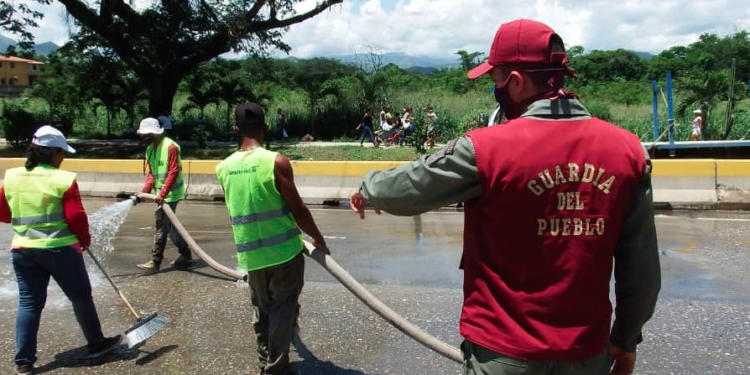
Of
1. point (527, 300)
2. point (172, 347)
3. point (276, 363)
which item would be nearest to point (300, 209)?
point (276, 363)

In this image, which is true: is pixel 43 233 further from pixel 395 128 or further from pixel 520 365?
pixel 395 128

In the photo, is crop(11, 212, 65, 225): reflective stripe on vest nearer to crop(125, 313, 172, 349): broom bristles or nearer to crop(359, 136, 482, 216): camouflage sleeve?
crop(125, 313, 172, 349): broom bristles

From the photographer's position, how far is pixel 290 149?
21750mm

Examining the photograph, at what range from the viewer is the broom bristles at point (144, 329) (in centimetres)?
449

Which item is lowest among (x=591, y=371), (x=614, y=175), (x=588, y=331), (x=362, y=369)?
(x=362, y=369)

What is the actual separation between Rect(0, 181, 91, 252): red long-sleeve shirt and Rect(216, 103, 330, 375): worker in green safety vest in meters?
1.12

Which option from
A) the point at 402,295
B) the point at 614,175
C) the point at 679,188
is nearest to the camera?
the point at 614,175

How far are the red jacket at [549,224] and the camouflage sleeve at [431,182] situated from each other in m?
0.04

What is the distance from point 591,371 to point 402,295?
13.0 ft

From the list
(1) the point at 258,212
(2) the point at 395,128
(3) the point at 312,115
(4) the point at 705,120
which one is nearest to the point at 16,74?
(3) the point at 312,115

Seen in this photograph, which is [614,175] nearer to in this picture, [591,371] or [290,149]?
[591,371]

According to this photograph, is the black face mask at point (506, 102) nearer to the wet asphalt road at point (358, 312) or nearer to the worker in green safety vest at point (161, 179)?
the wet asphalt road at point (358, 312)

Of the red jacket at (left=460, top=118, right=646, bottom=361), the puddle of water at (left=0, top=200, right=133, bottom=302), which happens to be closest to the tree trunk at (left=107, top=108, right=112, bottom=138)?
the puddle of water at (left=0, top=200, right=133, bottom=302)

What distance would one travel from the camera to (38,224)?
4191 mm
